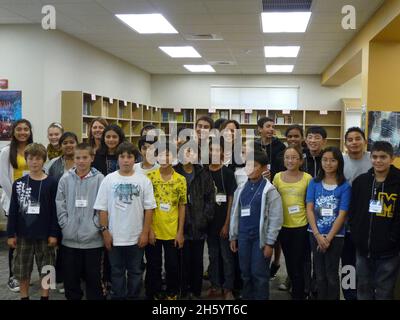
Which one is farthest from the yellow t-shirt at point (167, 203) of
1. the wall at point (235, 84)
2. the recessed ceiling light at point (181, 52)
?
the wall at point (235, 84)

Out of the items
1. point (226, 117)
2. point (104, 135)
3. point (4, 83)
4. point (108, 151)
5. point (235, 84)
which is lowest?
point (108, 151)

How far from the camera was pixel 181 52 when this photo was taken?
25.4 feet

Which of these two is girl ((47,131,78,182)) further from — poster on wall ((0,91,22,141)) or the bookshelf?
the bookshelf

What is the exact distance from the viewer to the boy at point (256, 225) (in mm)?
2877

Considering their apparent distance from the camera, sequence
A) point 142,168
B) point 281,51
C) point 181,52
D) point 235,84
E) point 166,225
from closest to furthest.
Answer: point 166,225 < point 142,168 < point 281,51 < point 181,52 < point 235,84

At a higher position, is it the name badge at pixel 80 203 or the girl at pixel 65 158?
the girl at pixel 65 158

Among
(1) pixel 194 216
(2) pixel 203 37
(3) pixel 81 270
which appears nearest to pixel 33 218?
(3) pixel 81 270

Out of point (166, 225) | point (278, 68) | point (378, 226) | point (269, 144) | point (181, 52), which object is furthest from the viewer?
point (278, 68)

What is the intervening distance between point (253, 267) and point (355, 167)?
3.46 feet

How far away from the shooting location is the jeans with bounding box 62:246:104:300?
2.88 metres

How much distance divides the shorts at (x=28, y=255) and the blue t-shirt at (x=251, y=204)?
1403mm

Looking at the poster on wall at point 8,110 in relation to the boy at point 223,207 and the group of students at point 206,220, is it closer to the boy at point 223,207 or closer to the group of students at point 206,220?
the group of students at point 206,220

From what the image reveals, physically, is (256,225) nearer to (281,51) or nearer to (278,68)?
(281,51)
